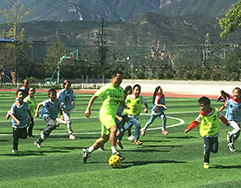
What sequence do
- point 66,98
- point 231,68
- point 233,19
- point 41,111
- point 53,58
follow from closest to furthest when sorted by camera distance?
1. point 41,111
2. point 66,98
3. point 233,19
4. point 231,68
5. point 53,58

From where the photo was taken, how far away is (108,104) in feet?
31.5

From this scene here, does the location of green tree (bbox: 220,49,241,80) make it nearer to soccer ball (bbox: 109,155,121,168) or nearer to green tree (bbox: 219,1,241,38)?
green tree (bbox: 219,1,241,38)

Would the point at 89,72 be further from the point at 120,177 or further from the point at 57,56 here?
the point at 120,177

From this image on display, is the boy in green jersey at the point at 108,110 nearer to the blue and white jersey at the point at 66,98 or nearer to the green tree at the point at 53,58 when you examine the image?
the blue and white jersey at the point at 66,98

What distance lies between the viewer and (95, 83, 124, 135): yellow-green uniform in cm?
943

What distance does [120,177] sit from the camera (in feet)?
27.2

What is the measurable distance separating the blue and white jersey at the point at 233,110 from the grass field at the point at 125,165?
2.79 feet

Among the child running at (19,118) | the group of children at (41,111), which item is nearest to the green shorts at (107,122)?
the group of children at (41,111)

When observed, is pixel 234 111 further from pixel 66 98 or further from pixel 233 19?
pixel 233 19

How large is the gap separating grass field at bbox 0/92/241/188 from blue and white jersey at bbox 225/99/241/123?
33.5 inches

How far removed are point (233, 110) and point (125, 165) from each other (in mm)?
3491

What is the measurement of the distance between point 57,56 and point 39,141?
216 ft

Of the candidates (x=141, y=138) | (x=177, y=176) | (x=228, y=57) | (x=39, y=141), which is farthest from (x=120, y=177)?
(x=228, y=57)

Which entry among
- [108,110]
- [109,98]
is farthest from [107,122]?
[109,98]
